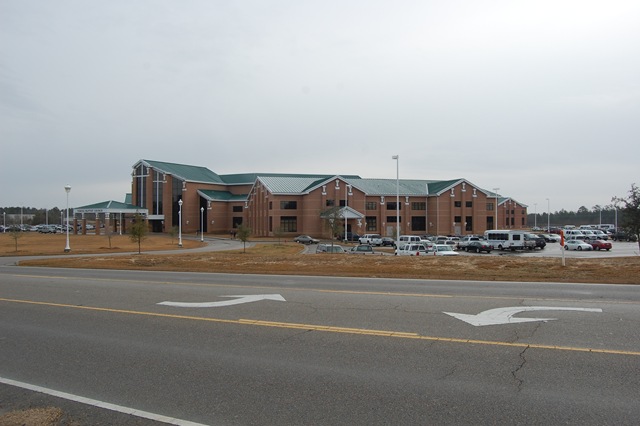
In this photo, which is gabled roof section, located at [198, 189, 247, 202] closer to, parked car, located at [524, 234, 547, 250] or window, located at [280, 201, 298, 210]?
window, located at [280, 201, 298, 210]

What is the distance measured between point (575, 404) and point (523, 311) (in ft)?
15.3

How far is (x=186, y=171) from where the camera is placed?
10275 cm

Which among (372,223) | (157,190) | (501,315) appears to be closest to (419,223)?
(372,223)

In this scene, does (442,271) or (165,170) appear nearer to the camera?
(442,271)

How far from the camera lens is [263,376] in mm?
6055

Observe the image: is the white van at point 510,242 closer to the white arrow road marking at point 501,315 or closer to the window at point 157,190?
the white arrow road marking at point 501,315

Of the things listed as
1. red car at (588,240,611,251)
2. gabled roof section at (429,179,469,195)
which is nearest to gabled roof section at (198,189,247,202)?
gabled roof section at (429,179,469,195)

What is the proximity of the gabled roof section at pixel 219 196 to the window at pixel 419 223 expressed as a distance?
35.0m

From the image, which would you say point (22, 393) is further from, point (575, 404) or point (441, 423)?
point (575, 404)

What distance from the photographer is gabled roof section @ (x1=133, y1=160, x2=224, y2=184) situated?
97.3 meters

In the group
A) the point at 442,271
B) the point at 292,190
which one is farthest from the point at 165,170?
the point at 442,271

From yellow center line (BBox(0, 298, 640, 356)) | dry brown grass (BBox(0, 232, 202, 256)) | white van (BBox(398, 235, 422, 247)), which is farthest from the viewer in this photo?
white van (BBox(398, 235, 422, 247))

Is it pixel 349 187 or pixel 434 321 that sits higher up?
pixel 349 187

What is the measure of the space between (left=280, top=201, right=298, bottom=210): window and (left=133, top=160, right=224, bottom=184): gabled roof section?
81.0 feet
